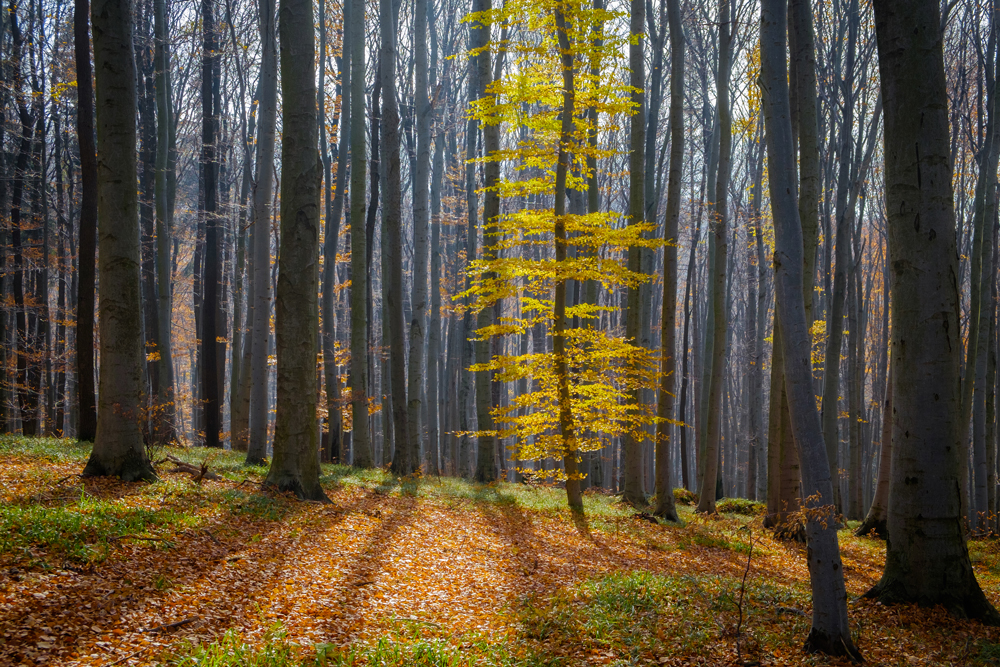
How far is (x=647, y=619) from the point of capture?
17.1ft

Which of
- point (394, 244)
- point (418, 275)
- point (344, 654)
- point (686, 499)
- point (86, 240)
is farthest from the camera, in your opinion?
point (686, 499)

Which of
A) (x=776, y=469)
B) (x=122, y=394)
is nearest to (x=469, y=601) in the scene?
(x=122, y=394)

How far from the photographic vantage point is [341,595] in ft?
17.6

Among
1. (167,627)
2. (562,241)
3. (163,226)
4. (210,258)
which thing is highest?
(163,226)

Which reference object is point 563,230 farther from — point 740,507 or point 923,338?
point 740,507

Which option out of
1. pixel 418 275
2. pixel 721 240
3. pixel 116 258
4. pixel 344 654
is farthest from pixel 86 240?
pixel 721 240

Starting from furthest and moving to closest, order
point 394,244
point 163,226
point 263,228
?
point 163,226 < point 394,244 < point 263,228

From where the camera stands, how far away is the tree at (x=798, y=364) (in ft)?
13.9

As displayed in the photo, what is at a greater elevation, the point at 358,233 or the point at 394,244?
the point at 358,233

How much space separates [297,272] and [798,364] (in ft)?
22.1

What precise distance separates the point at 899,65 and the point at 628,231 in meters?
4.81

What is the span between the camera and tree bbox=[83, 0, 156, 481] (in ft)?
23.9

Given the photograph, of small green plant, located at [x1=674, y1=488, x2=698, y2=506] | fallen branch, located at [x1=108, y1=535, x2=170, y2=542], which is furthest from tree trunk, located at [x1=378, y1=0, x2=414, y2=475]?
small green plant, located at [x1=674, y1=488, x2=698, y2=506]

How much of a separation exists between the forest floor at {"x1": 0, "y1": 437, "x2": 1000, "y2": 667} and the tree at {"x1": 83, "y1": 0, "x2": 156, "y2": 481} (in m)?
0.52
